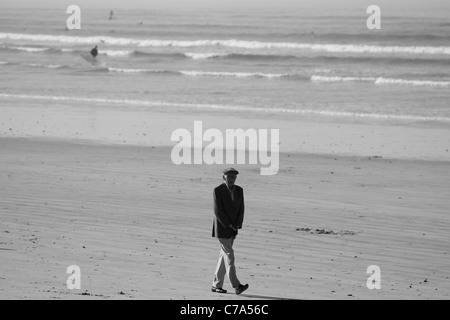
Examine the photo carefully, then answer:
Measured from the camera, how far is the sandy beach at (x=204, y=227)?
1009cm

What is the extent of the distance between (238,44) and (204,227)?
49.5 metres

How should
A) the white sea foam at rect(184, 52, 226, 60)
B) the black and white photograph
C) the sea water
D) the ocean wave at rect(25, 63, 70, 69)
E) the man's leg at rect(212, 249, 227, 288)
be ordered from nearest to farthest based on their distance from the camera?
the man's leg at rect(212, 249, 227, 288), the black and white photograph, the sea water, the ocean wave at rect(25, 63, 70, 69), the white sea foam at rect(184, 52, 226, 60)

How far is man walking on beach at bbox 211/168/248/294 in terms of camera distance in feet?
31.8

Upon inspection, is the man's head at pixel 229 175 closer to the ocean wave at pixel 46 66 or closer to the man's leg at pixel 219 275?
the man's leg at pixel 219 275

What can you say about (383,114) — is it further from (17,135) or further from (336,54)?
(336,54)

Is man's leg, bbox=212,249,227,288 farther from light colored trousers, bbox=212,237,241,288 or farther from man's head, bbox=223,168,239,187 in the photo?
man's head, bbox=223,168,239,187

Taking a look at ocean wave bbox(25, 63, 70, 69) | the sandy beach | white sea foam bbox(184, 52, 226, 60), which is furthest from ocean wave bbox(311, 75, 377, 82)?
the sandy beach

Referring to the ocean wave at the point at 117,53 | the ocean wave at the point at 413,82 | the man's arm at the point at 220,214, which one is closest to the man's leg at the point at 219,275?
the man's arm at the point at 220,214

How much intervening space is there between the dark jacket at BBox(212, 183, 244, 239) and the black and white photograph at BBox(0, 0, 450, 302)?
21 millimetres

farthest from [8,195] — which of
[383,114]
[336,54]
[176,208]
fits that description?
[336,54]

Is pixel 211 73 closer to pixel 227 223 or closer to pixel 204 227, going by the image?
pixel 204 227

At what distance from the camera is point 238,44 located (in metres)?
61.5

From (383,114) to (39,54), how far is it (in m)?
31.2
